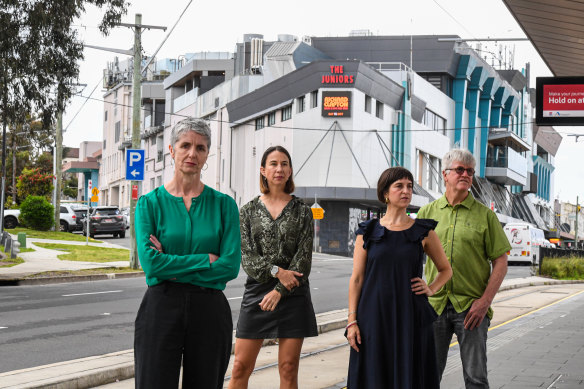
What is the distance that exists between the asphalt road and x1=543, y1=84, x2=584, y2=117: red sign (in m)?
5.26

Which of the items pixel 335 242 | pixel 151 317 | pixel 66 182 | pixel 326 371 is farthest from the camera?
pixel 66 182

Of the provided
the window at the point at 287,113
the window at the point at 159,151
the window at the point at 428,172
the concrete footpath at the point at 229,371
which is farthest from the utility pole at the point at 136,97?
the window at the point at 159,151

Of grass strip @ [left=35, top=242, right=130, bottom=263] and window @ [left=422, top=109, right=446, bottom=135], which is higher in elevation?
window @ [left=422, top=109, right=446, bottom=135]

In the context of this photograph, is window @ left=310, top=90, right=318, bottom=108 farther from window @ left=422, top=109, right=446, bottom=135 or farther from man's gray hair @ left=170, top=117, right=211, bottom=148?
man's gray hair @ left=170, top=117, right=211, bottom=148

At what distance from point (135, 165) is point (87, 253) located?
732cm

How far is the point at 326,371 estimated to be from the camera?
26.1ft

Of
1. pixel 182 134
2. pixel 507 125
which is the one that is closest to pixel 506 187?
pixel 507 125

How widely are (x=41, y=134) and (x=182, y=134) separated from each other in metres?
75.1

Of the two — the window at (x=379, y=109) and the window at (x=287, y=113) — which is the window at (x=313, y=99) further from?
the window at (x=379, y=109)

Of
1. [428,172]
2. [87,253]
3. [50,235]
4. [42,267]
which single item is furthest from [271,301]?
[428,172]

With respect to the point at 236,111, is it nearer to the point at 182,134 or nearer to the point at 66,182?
the point at 182,134

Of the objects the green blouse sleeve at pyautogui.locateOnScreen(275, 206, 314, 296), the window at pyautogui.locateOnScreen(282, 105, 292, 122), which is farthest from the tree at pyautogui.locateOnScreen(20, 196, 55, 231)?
the green blouse sleeve at pyautogui.locateOnScreen(275, 206, 314, 296)

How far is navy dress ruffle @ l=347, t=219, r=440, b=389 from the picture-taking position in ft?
14.6

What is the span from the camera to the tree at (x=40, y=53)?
18.3 metres
